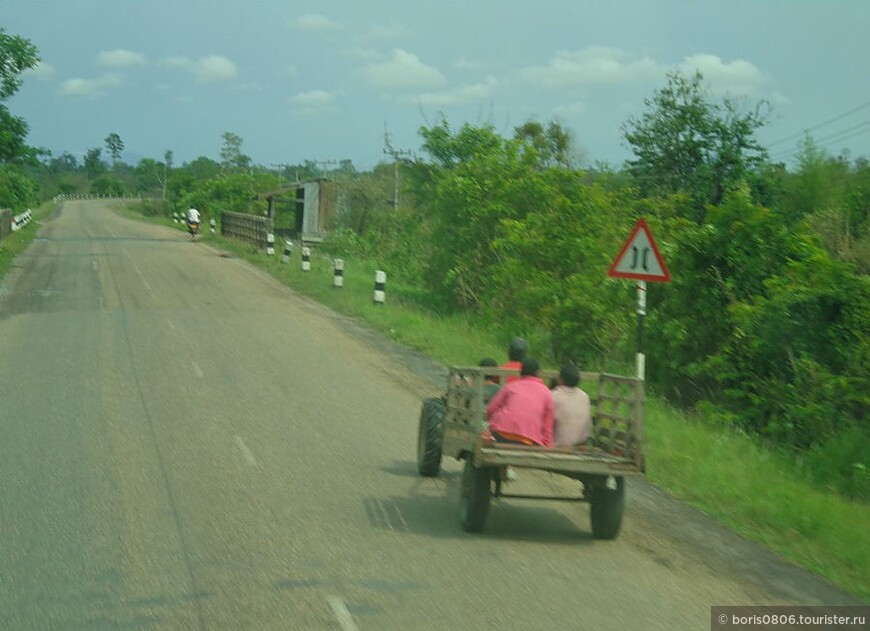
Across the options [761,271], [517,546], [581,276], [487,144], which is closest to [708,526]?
[517,546]

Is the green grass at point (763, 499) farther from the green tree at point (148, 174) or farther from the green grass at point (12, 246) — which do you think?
the green tree at point (148, 174)

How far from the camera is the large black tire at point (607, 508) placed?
325 inches

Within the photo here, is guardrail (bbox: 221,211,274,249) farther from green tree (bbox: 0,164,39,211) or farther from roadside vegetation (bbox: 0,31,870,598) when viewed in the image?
green tree (bbox: 0,164,39,211)

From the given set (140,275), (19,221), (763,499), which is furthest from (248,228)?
(763,499)

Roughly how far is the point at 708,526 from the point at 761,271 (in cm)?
872

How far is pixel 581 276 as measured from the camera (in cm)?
2061

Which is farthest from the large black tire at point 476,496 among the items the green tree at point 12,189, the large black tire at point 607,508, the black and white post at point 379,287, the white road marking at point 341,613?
the green tree at point 12,189

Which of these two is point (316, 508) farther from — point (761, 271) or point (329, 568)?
point (761, 271)

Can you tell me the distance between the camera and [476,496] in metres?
8.27

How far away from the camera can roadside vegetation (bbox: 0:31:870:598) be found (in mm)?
11375

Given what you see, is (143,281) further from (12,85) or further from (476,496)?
(476,496)

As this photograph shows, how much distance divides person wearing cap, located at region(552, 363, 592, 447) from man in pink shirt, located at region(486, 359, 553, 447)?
0.25ft

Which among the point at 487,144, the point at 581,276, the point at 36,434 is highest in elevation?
the point at 487,144

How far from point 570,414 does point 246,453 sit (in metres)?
3.79
